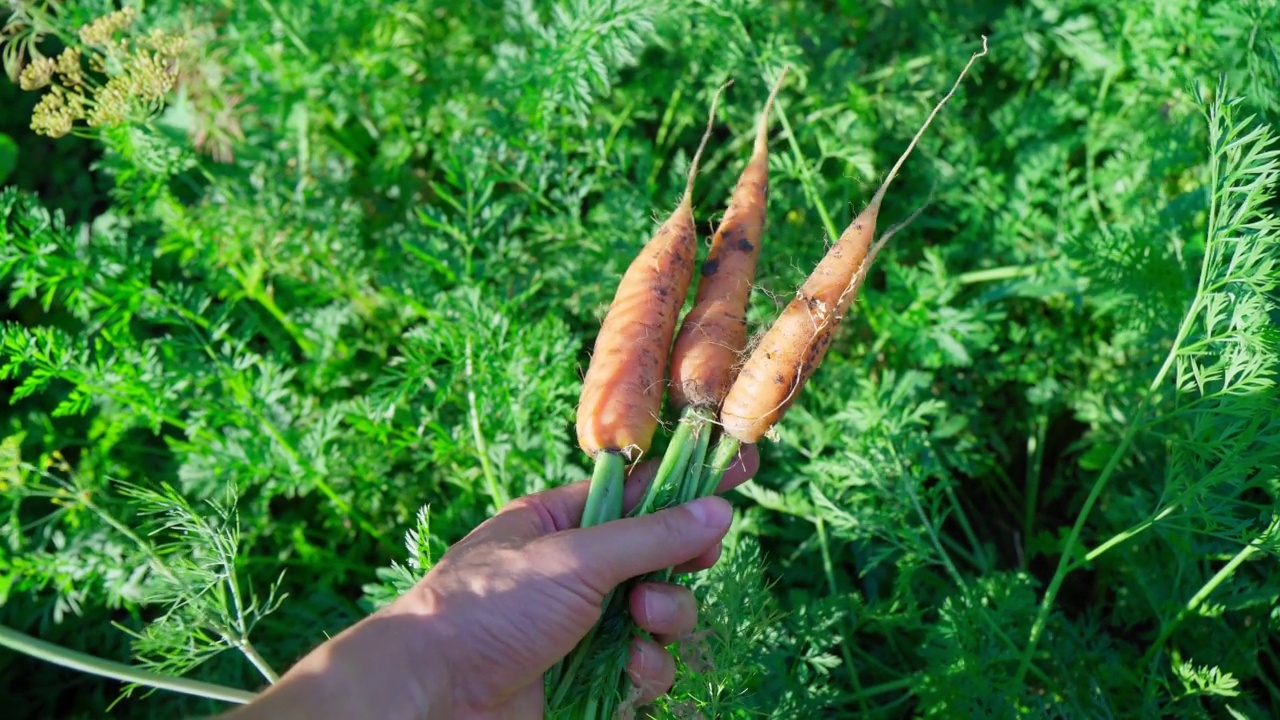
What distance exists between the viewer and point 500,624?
1630 millimetres

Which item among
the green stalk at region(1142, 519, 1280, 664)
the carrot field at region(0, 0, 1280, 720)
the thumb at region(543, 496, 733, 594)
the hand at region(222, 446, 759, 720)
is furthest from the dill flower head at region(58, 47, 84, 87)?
the green stalk at region(1142, 519, 1280, 664)

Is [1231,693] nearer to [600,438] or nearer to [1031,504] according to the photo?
[1031,504]

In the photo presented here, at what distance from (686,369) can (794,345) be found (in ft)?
0.89

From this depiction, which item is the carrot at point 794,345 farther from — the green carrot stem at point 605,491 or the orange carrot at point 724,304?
the green carrot stem at point 605,491

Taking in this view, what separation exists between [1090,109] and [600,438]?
7.29 ft

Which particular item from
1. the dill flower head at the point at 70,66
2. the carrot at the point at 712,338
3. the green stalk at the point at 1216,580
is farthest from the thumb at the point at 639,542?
the dill flower head at the point at 70,66

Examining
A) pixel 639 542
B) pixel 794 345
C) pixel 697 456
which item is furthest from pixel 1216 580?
pixel 639 542

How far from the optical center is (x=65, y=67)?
2.32 metres

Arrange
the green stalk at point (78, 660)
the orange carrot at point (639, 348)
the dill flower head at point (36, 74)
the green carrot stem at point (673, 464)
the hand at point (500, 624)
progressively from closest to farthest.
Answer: the hand at point (500, 624) → the green stalk at point (78, 660) → the green carrot stem at point (673, 464) → the orange carrot at point (639, 348) → the dill flower head at point (36, 74)

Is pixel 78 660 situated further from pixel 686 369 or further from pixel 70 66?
pixel 70 66

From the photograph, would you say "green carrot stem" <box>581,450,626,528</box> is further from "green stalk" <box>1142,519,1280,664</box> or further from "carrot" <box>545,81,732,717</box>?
"green stalk" <box>1142,519,1280,664</box>

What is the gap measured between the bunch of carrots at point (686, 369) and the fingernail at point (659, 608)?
10cm

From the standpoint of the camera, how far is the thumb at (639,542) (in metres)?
1.69

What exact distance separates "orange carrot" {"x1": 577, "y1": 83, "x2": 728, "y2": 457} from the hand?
0.27 meters
